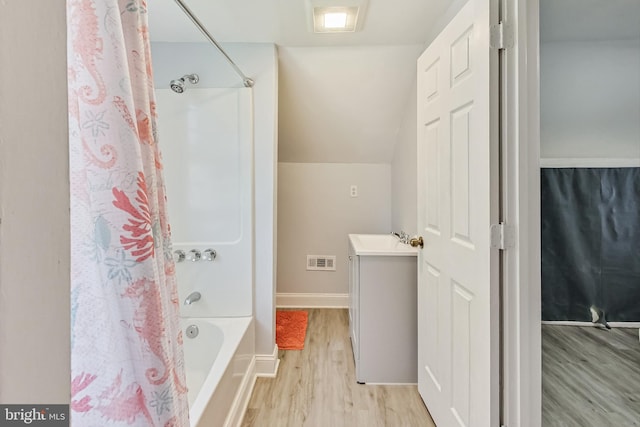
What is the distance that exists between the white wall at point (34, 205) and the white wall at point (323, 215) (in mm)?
2895

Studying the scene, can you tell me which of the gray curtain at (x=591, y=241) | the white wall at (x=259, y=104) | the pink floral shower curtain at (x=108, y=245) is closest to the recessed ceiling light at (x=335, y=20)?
the white wall at (x=259, y=104)

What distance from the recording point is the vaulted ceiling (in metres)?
1.80

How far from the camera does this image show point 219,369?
1.44 metres

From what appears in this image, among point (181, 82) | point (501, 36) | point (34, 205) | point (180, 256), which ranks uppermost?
point (181, 82)

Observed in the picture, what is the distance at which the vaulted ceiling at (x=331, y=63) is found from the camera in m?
1.80

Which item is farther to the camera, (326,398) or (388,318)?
(388,318)

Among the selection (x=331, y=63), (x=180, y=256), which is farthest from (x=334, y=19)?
(x=180, y=256)

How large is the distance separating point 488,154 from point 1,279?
1.29 m

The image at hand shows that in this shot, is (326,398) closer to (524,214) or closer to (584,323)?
(524,214)

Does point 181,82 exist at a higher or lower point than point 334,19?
lower

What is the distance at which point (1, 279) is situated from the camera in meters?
0.35

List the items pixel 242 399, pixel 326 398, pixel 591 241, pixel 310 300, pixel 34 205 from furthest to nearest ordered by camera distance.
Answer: pixel 310 300 < pixel 591 241 < pixel 326 398 < pixel 242 399 < pixel 34 205

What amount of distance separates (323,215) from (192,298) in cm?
170

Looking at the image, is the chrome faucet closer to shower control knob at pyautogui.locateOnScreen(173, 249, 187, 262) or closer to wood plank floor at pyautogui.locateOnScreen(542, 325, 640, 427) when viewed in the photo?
shower control knob at pyautogui.locateOnScreen(173, 249, 187, 262)
